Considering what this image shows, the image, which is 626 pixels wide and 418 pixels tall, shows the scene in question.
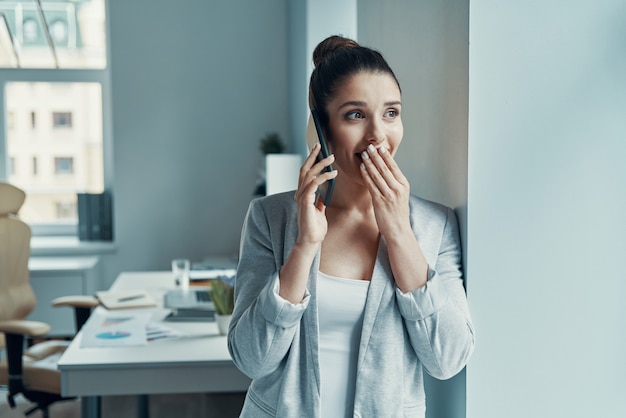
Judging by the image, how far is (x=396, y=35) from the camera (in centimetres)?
183

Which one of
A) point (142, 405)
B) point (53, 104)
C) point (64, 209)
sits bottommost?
point (142, 405)

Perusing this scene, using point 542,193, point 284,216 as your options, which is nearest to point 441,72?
point 542,193

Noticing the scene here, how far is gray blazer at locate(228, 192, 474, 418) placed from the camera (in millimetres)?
1248

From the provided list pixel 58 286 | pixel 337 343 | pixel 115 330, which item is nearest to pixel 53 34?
pixel 58 286

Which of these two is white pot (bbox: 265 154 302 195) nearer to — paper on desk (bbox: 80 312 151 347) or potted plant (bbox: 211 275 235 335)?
paper on desk (bbox: 80 312 151 347)

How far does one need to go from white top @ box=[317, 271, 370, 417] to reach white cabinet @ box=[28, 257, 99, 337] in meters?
3.88

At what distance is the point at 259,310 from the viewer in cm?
130

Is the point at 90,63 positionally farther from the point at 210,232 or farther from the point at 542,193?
the point at 542,193

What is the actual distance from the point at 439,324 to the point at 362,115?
379mm

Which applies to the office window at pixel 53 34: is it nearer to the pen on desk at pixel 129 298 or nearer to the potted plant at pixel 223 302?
the pen on desk at pixel 129 298

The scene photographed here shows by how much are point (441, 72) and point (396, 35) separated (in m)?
0.40

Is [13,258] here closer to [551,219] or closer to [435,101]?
[435,101]

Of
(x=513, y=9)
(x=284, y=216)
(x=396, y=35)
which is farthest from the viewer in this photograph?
(x=396, y=35)

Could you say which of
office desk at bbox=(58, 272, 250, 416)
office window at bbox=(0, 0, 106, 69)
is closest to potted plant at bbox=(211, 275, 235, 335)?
office desk at bbox=(58, 272, 250, 416)
